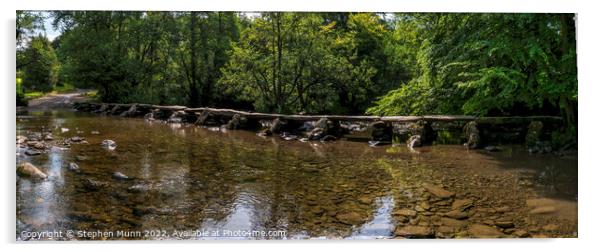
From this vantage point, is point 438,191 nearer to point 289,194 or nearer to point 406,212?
point 406,212

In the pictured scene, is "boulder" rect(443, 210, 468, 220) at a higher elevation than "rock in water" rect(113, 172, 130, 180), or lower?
lower

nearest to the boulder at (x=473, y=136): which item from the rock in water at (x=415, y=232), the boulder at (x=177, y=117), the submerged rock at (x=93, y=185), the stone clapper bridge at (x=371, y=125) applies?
the stone clapper bridge at (x=371, y=125)

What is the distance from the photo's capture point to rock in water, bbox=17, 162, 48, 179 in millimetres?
4723

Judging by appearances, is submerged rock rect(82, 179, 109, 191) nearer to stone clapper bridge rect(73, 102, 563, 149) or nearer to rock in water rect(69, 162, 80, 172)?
rock in water rect(69, 162, 80, 172)

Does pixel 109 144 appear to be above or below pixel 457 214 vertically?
above

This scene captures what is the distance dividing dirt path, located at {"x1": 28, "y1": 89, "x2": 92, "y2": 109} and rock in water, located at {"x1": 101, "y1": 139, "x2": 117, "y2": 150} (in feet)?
2.64

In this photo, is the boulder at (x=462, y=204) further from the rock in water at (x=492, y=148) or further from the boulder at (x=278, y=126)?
the boulder at (x=278, y=126)

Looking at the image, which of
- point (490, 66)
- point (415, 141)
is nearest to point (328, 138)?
point (415, 141)

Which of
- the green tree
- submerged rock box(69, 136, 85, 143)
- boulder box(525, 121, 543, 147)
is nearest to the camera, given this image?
the green tree

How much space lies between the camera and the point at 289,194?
480 cm

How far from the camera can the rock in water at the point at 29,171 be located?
186 inches

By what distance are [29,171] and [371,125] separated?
19.6 ft

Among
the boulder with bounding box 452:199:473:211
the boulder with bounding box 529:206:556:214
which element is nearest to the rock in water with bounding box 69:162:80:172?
the boulder with bounding box 452:199:473:211
